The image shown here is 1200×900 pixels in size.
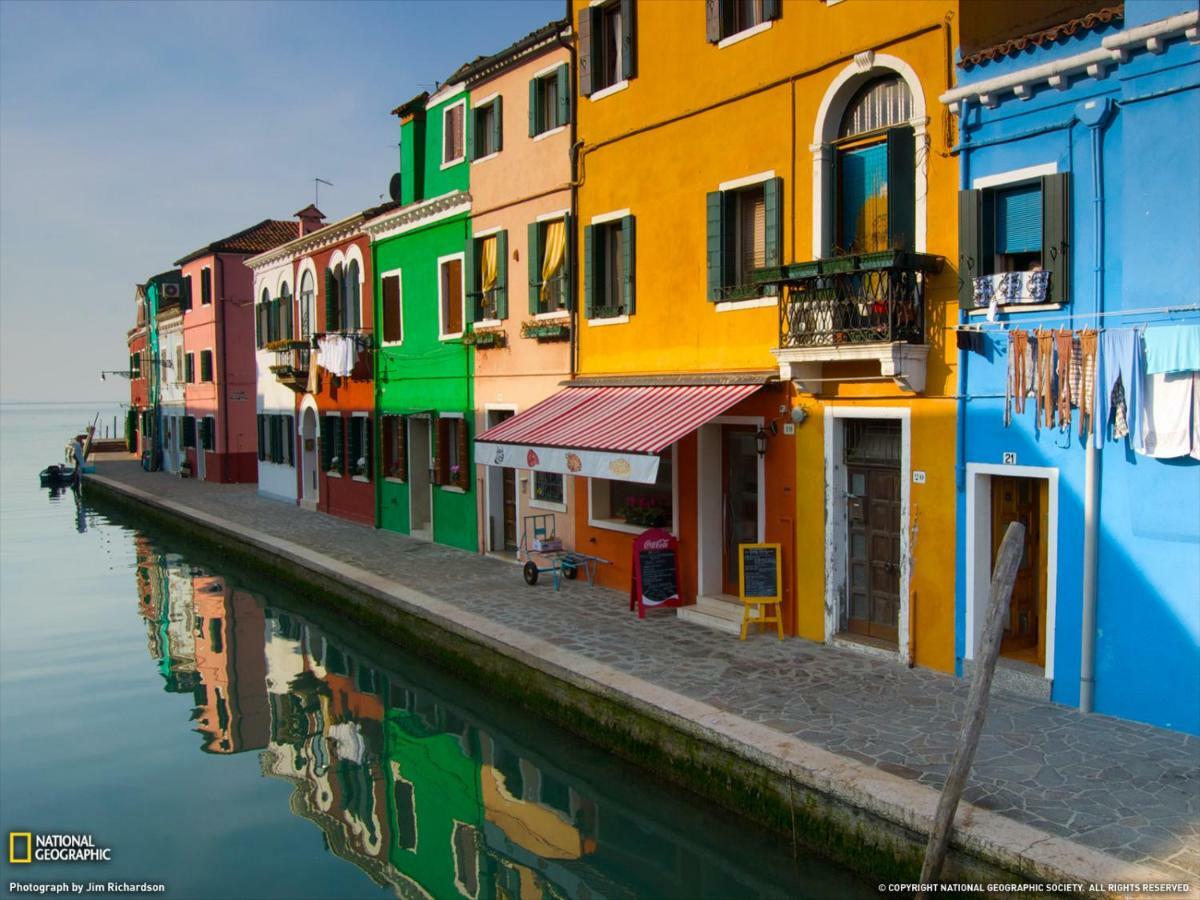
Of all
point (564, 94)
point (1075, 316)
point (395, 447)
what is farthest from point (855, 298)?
point (395, 447)

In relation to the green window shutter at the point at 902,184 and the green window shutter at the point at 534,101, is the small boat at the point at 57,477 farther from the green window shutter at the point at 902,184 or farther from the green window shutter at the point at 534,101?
the green window shutter at the point at 902,184

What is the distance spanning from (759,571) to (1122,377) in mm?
4466

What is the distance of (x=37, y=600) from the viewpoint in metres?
18.9

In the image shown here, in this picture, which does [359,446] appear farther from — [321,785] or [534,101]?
[321,785]

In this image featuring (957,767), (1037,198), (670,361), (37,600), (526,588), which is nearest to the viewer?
(957,767)

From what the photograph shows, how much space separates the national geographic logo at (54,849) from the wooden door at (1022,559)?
8476mm

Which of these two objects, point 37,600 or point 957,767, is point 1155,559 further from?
point 37,600

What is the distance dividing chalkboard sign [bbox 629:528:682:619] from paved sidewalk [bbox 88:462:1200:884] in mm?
249

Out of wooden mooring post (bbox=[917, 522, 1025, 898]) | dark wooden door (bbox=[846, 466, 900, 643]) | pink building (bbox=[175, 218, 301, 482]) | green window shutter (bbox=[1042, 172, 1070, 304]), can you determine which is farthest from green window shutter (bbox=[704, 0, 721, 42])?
pink building (bbox=[175, 218, 301, 482])

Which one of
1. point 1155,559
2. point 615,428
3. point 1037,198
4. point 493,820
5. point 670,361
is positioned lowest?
point 493,820

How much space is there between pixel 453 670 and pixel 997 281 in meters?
7.97

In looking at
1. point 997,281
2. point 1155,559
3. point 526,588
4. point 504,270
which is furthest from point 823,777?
point 504,270

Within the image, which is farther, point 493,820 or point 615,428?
point 615,428

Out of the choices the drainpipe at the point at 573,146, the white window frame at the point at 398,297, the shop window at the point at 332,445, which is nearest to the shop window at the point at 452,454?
the white window frame at the point at 398,297
